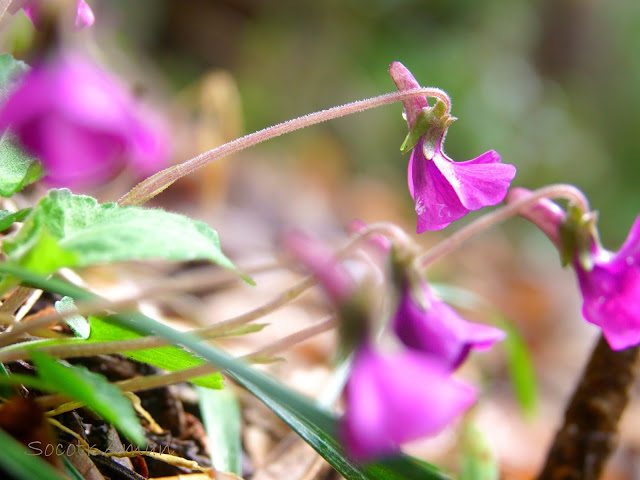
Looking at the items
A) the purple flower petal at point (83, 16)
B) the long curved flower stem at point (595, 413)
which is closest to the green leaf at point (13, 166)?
the purple flower petal at point (83, 16)

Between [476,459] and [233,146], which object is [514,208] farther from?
[476,459]

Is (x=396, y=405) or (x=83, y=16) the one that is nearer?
(x=396, y=405)

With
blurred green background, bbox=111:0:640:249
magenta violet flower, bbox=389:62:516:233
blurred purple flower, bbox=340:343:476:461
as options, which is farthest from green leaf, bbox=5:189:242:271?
blurred green background, bbox=111:0:640:249

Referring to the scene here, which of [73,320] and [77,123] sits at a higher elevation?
[77,123]

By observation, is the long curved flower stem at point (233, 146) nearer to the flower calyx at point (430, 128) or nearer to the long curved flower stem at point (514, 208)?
the flower calyx at point (430, 128)

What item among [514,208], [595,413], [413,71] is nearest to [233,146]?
[514,208]

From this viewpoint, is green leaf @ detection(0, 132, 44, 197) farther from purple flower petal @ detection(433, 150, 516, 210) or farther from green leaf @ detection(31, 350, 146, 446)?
purple flower petal @ detection(433, 150, 516, 210)
